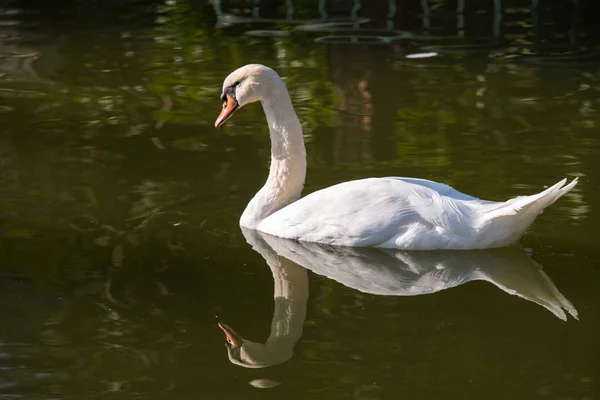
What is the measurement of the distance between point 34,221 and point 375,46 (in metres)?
6.40

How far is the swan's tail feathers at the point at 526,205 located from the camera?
7012 millimetres

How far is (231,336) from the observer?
6.49 meters

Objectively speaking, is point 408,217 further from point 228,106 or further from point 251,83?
point 228,106

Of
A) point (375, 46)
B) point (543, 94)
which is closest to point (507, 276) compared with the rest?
point (543, 94)

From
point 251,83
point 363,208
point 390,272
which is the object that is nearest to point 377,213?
point 363,208

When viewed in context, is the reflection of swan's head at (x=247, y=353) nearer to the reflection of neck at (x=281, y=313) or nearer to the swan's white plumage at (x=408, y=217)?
the reflection of neck at (x=281, y=313)

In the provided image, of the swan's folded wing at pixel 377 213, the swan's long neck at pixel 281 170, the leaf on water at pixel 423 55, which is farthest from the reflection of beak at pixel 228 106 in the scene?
the leaf on water at pixel 423 55

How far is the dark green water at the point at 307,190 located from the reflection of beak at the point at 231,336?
0.04 meters

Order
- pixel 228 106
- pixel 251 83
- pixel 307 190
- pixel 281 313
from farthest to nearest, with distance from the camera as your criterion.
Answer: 1. pixel 307 190
2. pixel 228 106
3. pixel 251 83
4. pixel 281 313

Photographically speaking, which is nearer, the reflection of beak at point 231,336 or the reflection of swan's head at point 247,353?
the reflection of swan's head at point 247,353

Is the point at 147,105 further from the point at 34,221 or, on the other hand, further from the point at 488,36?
the point at 488,36

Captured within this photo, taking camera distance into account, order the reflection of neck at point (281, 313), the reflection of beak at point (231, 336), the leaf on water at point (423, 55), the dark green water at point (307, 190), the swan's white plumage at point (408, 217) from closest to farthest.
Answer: the dark green water at point (307, 190) < the reflection of neck at point (281, 313) < the reflection of beak at point (231, 336) < the swan's white plumage at point (408, 217) < the leaf on water at point (423, 55)

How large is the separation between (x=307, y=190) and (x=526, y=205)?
2.28 m

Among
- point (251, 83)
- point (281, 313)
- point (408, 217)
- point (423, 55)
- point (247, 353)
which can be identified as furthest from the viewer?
point (423, 55)
